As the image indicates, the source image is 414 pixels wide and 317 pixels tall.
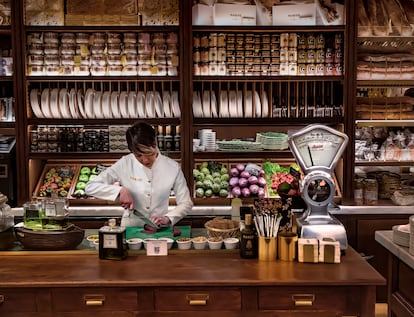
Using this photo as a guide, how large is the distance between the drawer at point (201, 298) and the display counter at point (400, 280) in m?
0.88

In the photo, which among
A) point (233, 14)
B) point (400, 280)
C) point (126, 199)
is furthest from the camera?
point (233, 14)

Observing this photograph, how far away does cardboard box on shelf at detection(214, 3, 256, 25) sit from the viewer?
466 cm

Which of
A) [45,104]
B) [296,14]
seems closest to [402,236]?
[296,14]

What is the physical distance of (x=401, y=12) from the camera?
4.84 m

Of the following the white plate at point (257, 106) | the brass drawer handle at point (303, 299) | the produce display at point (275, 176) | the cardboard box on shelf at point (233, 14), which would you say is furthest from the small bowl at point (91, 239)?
the cardboard box on shelf at point (233, 14)

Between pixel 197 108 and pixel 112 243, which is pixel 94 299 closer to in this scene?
pixel 112 243

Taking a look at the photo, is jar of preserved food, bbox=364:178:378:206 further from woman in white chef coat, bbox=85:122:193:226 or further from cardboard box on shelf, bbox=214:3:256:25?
woman in white chef coat, bbox=85:122:193:226

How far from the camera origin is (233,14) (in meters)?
4.66

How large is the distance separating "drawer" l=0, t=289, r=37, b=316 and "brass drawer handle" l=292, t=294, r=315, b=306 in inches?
43.3

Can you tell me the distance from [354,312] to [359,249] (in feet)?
7.23

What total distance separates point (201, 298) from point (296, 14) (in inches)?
114

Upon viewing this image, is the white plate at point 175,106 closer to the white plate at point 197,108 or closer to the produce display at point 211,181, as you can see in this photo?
the white plate at point 197,108

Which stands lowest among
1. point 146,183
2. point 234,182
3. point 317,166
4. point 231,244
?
point 231,244

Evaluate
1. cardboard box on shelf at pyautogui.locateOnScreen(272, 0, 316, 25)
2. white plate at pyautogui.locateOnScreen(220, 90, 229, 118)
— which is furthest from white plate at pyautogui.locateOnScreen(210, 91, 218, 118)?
cardboard box on shelf at pyautogui.locateOnScreen(272, 0, 316, 25)
